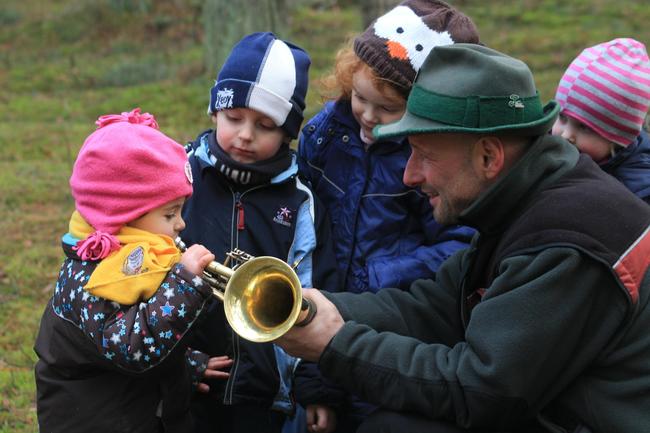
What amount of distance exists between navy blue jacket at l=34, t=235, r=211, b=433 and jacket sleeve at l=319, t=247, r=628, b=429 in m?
0.56

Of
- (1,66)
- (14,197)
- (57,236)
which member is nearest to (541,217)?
(57,236)

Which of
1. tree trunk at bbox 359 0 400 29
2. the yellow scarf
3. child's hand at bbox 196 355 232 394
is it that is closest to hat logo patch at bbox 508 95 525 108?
the yellow scarf

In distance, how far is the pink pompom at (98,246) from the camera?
3006 mm

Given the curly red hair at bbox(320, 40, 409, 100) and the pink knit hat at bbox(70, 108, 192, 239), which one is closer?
the pink knit hat at bbox(70, 108, 192, 239)

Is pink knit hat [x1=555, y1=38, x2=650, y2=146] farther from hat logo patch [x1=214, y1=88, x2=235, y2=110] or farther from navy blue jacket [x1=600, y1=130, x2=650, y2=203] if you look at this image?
hat logo patch [x1=214, y1=88, x2=235, y2=110]

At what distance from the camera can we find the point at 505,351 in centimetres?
285

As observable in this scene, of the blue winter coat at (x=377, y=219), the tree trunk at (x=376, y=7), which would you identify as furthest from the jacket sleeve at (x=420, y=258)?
the tree trunk at (x=376, y=7)

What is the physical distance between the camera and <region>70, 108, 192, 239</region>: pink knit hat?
10.0ft

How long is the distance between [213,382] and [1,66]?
516 inches

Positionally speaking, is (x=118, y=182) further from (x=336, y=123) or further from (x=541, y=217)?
(x=541, y=217)

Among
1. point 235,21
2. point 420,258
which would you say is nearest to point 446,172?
point 420,258

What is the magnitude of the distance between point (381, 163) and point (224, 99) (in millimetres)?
712

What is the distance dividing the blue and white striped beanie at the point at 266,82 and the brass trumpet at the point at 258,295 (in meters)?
0.72

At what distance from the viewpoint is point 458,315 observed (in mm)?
3561
